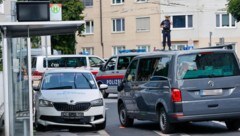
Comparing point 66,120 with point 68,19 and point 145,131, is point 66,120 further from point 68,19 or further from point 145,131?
point 68,19

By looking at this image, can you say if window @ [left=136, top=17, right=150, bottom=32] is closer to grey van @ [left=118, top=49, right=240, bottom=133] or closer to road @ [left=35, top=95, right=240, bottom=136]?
road @ [left=35, top=95, right=240, bottom=136]

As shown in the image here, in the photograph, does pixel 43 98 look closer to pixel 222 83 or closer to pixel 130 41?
pixel 222 83

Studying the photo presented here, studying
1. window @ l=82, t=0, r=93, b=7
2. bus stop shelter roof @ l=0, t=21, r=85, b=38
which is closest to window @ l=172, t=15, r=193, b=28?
window @ l=82, t=0, r=93, b=7

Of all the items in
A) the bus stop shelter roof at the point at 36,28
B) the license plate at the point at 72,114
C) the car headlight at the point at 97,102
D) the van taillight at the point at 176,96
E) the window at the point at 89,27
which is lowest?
the license plate at the point at 72,114

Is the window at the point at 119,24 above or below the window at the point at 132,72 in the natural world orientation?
above

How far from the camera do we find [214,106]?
14.7 metres

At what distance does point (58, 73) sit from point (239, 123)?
17.2ft

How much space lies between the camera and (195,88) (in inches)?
574

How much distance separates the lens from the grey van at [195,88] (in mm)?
14523

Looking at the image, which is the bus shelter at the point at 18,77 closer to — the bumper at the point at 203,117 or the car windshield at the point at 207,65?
the car windshield at the point at 207,65

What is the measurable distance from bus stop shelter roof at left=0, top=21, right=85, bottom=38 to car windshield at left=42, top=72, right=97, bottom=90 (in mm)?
3287

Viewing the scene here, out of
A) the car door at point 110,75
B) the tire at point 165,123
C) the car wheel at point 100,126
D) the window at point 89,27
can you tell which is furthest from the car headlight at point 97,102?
the window at point 89,27

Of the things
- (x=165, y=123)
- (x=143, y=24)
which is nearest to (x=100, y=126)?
(x=165, y=123)

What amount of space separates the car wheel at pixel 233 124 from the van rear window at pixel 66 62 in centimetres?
1833
